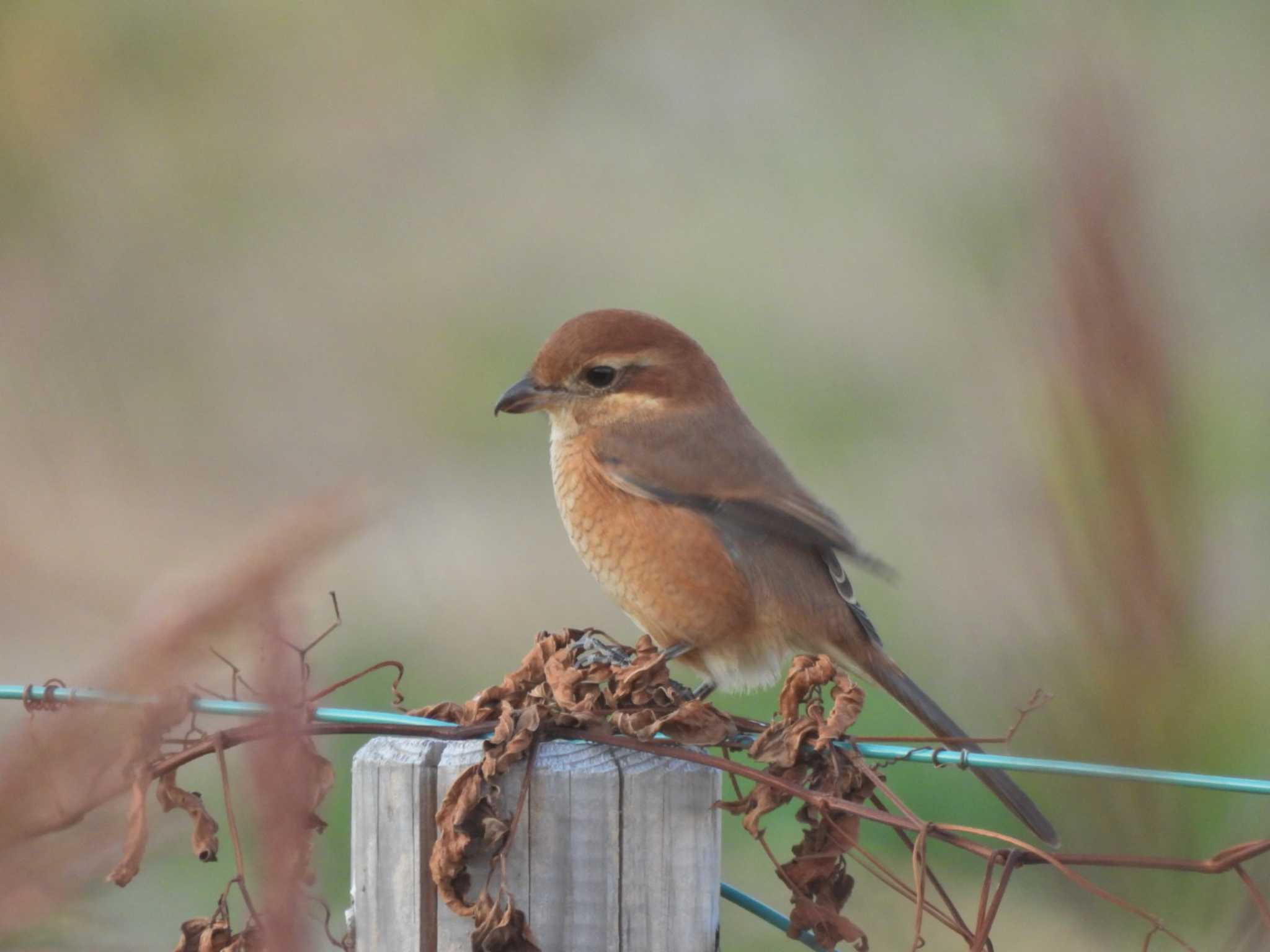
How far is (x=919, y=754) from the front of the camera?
189 cm

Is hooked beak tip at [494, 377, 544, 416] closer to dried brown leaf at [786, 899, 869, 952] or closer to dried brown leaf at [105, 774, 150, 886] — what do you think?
dried brown leaf at [786, 899, 869, 952]

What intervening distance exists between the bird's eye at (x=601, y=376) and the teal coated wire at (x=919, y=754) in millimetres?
1191

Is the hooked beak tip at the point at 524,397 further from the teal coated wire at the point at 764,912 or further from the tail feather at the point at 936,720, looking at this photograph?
the teal coated wire at the point at 764,912

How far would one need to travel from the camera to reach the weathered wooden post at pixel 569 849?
171 centimetres

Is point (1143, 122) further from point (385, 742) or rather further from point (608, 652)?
point (608, 652)

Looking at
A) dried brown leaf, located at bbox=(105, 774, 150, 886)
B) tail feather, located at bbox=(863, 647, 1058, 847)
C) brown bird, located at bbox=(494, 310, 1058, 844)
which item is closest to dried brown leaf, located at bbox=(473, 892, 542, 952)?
dried brown leaf, located at bbox=(105, 774, 150, 886)

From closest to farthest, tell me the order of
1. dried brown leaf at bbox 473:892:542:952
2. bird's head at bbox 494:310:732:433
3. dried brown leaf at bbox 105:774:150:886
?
dried brown leaf at bbox 105:774:150:886
dried brown leaf at bbox 473:892:542:952
bird's head at bbox 494:310:732:433

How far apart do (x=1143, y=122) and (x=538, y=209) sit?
7988 millimetres

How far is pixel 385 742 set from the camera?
180 centimetres

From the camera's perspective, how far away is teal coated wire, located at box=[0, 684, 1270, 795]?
0.85m

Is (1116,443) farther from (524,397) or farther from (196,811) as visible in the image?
(524,397)

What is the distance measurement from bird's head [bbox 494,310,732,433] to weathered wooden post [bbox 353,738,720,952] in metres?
1.39

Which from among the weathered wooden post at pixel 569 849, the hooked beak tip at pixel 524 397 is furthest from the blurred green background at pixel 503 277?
the hooked beak tip at pixel 524 397

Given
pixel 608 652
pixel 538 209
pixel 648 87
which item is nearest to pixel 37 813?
pixel 608 652
